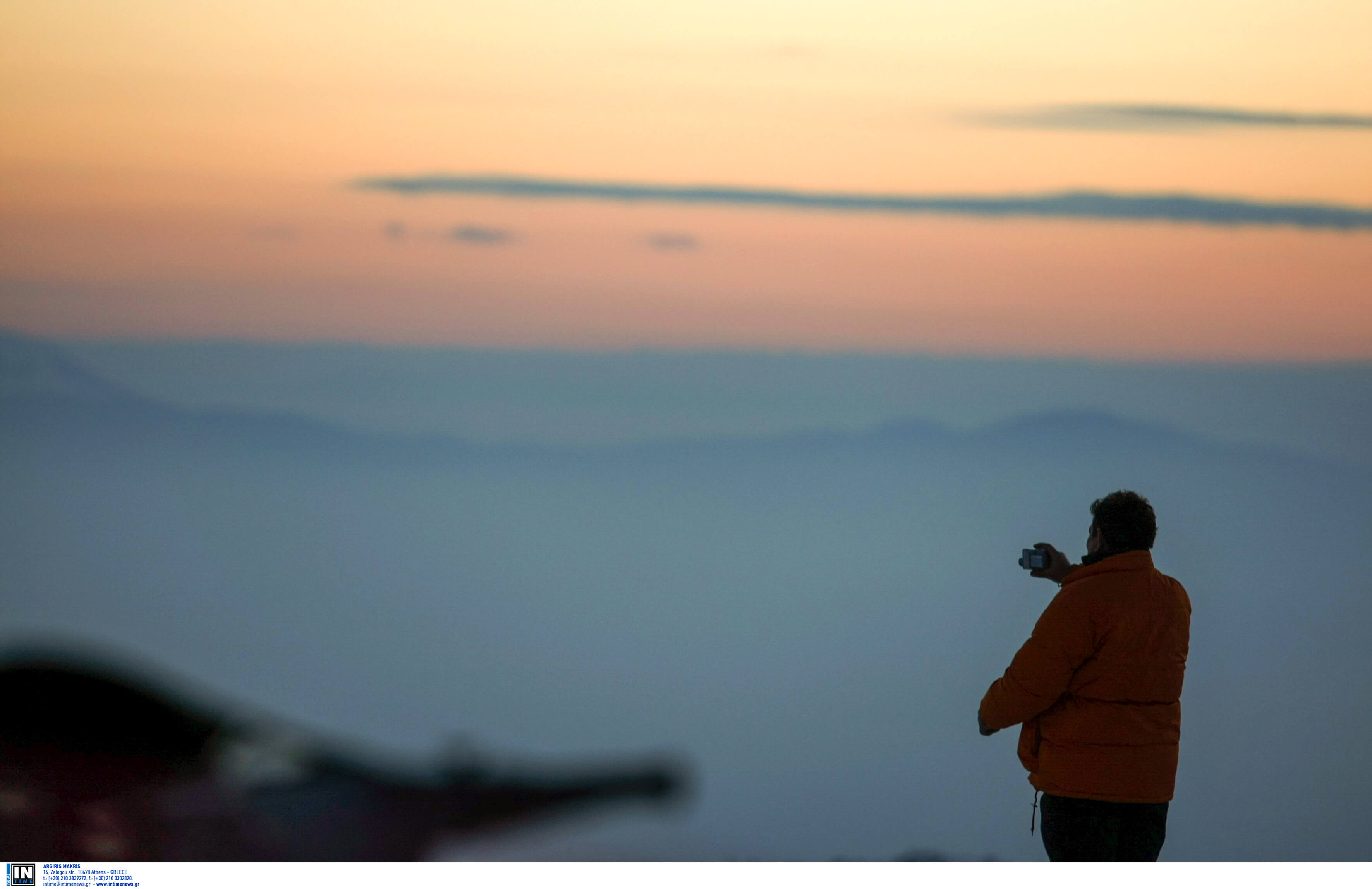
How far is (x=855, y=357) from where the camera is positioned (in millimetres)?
4277

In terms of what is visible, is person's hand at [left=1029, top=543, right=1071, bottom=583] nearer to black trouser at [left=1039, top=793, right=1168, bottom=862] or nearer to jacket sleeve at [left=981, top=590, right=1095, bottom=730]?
jacket sleeve at [left=981, top=590, right=1095, bottom=730]

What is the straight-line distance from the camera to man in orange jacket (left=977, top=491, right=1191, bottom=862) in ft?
8.55

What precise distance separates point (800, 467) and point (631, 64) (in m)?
1.43

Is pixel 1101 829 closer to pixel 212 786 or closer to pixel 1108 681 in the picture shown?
pixel 1108 681

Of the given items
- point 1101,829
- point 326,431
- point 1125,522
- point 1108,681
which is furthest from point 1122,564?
point 326,431

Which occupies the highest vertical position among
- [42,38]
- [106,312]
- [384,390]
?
[42,38]


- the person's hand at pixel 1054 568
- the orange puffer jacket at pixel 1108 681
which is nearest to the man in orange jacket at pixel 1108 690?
the orange puffer jacket at pixel 1108 681

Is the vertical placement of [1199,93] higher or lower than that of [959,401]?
higher

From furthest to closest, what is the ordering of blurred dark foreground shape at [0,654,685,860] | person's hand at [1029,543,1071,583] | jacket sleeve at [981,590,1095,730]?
1. blurred dark foreground shape at [0,654,685,860]
2. person's hand at [1029,543,1071,583]
3. jacket sleeve at [981,590,1095,730]

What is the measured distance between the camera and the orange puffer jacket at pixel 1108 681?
2.60 meters

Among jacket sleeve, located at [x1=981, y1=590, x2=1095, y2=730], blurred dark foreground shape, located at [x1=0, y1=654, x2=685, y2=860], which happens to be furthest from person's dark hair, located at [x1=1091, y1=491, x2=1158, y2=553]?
blurred dark foreground shape, located at [x1=0, y1=654, x2=685, y2=860]
